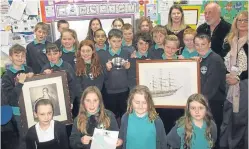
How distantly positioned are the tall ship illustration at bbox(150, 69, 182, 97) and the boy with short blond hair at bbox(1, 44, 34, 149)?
65.0 inches

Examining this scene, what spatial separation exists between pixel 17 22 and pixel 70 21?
107 cm

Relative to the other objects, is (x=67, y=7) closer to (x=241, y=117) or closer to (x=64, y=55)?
(x=64, y=55)

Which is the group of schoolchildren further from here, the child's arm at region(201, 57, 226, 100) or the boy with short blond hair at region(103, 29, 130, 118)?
the child's arm at region(201, 57, 226, 100)

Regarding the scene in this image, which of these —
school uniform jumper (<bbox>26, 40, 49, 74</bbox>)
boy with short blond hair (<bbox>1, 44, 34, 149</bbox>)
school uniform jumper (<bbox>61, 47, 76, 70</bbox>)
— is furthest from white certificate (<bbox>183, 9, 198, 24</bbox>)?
boy with short blond hair (<bbox>1, 44, 34, 149</bbox>)

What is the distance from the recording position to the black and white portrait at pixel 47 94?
408 cm

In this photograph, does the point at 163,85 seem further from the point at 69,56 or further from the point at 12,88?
the point at 12,88

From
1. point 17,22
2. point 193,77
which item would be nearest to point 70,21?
point 17,22

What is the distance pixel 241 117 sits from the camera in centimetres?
459

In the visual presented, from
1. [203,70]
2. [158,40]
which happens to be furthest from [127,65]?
[203,70]

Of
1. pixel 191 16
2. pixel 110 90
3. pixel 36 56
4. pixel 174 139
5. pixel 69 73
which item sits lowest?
pixel 174 139

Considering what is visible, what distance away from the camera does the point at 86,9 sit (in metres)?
6.69

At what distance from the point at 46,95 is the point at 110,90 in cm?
102

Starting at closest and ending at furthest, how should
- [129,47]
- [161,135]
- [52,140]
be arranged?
[161,135]
[52,140]
[129,47]

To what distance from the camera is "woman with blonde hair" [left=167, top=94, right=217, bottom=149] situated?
11.4 feet
